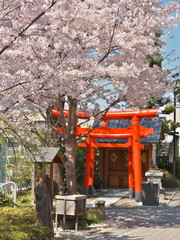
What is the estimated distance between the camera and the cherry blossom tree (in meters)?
9.53

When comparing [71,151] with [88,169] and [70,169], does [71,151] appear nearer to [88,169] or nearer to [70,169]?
[70,169]

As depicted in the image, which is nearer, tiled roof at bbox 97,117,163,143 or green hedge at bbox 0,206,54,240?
green hedge at bbox 0,206,54,240

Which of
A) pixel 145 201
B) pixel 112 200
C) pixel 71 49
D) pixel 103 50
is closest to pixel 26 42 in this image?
pixel 71 49

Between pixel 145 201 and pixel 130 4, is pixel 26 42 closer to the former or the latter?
pixel 130 4

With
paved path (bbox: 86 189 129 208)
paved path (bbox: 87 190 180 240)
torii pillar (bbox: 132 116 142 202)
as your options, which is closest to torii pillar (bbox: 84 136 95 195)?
paved path (bbox: 86 189 129 208)

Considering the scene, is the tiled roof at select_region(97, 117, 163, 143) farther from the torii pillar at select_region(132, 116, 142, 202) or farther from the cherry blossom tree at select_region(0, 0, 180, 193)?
the cherry blossom tree at select_region(0, 0, 180, 193)

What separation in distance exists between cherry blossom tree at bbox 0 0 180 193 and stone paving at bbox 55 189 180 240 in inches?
78.4

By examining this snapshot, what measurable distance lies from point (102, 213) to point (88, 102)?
422cm

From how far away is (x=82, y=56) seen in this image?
1206cm

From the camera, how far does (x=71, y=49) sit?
37.1 ft

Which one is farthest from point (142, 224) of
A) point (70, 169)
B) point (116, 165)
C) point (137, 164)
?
point (116, 165)

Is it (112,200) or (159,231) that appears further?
(112,200)

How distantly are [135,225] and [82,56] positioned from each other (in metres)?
5.13

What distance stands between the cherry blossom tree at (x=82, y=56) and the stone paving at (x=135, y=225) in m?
1.99
